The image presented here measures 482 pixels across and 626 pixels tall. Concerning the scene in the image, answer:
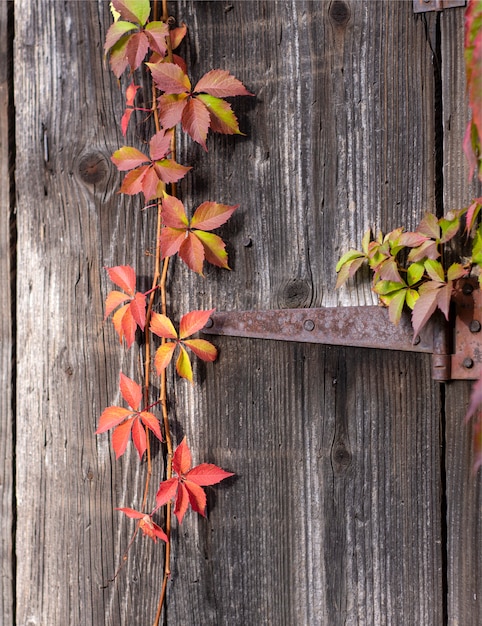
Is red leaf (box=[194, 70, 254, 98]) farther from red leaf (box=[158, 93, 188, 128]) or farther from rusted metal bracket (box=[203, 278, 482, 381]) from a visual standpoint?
rusted metal bracket (box=[203, 278, 482, 381])

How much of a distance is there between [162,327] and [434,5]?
A: 64cm

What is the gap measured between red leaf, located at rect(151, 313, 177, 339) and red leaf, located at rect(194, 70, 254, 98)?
1.18 ft

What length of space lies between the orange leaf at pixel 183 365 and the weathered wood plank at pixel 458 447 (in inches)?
15.7

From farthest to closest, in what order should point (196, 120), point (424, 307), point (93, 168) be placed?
point (93, 168) < point (196, 120) < point (424, 307)

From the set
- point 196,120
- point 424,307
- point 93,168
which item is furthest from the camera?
point 93,168

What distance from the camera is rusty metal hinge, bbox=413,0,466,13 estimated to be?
2.75ft

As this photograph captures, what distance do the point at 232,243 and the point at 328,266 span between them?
0.53ft

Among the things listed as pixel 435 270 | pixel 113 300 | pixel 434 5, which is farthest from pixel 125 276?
pixel 434 5

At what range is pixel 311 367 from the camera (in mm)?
906

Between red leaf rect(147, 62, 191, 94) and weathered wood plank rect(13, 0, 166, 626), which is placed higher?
red leaf rect(147, 62, 191, 94)

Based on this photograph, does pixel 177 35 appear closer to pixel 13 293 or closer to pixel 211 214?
pixel 211 214

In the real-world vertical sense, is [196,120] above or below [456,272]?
above

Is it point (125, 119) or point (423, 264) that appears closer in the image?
point (423, 264)

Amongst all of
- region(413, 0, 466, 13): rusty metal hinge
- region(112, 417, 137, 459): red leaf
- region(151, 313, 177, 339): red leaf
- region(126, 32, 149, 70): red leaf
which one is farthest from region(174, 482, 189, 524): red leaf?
region(413, 0, 466, 13): rusty metal hinge
